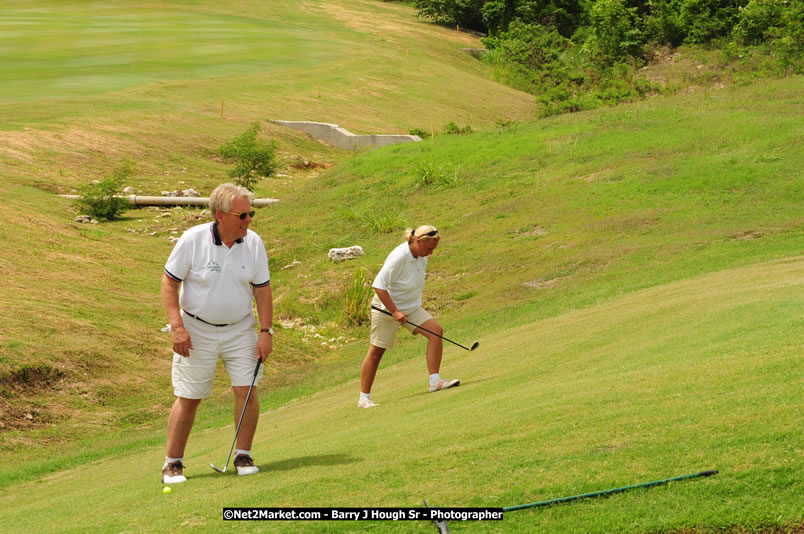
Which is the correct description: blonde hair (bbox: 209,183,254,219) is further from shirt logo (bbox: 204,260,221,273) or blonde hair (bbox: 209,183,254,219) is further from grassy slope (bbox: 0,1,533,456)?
grassy slope (bbox: 0,1,533,456)

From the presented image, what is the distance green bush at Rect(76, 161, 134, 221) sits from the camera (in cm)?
3322

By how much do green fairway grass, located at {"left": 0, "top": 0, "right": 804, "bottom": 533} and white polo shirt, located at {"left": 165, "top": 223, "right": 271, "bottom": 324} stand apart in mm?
1350

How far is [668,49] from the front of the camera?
7244 centimetres

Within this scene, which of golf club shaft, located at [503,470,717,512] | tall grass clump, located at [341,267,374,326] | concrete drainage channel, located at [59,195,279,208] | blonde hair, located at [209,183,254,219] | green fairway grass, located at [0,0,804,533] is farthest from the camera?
concrete drainage channel, located at [59,195,279,208]

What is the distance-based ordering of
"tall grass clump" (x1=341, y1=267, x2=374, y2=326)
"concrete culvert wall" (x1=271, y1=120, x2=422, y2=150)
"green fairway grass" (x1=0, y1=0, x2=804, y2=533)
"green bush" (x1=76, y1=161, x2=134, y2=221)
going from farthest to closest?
"concrete culvert wall" (x1=271, y1=120, x2=422, y2=150)
"green bush" (x1=76, y1=161, x2=134, y2=221)
"tall grass clump" (x1=341, y1=267, x2=374, y2=326)
"green fairway grass" (x1=0, y1=0, x2=804, y2=533)

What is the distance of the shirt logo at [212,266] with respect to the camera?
25.8ft

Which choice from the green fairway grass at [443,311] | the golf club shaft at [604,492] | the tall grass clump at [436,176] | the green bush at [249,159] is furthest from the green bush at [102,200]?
the golf club shaft at [604,492]

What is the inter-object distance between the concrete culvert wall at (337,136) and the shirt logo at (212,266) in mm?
39171

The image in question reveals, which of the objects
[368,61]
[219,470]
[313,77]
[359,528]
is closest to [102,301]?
[219,470]

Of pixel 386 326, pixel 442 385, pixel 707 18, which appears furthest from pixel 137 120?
pixel 707 18

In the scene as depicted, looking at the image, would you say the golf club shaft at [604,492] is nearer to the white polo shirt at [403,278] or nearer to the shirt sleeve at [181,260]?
the shirt sleeve at [181,260]

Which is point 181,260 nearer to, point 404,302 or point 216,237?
point 216,237

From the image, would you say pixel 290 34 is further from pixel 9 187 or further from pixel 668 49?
pixel 9 187

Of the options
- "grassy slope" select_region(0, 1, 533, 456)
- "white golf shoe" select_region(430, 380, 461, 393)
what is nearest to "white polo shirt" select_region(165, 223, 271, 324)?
"white golf shoe" select_region(430, 380, 461, 393)
